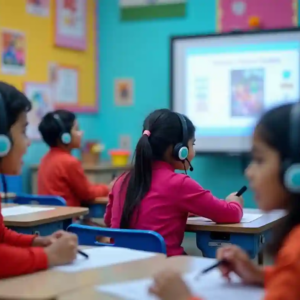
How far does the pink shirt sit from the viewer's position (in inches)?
97.3

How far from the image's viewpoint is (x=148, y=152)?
251 cm

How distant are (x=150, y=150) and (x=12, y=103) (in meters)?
0.96

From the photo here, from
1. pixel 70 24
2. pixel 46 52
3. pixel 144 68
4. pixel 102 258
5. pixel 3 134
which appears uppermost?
pixel 70 24

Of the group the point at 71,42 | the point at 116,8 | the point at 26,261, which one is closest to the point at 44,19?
the point at 71,42

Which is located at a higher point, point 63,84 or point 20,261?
point 63,84

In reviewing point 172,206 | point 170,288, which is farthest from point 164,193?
point 170,288

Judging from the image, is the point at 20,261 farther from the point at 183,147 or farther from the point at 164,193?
the point at 183,147

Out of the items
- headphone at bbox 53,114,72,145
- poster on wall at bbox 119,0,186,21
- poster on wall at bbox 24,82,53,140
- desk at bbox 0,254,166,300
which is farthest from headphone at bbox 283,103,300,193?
poster on wall at bbox 119,0,186,21

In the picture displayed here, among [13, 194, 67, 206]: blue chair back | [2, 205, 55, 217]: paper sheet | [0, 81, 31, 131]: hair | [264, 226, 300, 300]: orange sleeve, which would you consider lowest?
[13, 194, 67, 206]: blue chair back

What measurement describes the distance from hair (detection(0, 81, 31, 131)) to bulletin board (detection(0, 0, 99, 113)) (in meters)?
3.06

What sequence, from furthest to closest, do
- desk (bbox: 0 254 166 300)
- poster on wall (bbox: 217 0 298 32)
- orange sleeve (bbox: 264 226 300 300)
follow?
poster on wall (bbox: 217 0 298 32) < desk (bbox: 0 254 166 300) < orange sleeve (bbox: 264 226 300 300)

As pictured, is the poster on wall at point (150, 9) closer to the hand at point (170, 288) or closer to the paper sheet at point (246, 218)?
the paper sheet at point (246, 218)

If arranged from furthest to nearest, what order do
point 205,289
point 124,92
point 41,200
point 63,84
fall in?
point 124,92 < point 63,84 < point 41,200 < point 205,289

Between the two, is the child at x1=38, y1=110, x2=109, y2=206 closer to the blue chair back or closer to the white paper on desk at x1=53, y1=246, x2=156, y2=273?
the blue chair back
